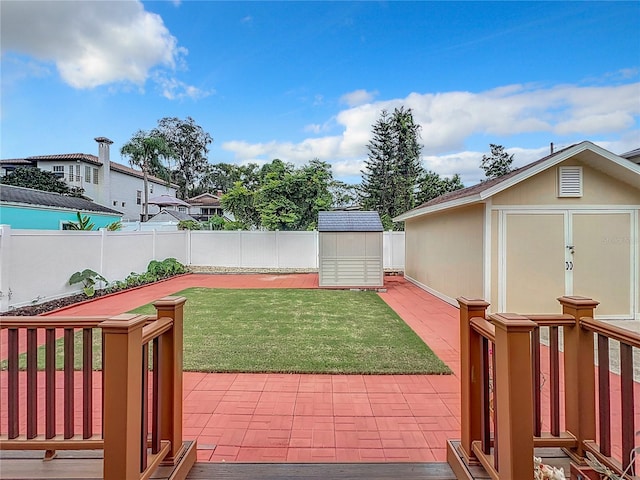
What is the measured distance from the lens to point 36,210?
12.1 meters

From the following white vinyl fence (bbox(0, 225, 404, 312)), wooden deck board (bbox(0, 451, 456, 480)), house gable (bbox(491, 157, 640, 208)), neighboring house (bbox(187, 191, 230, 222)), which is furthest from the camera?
neighboring house (bbox(187, 191, 230, 222))

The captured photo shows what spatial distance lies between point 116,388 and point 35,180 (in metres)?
24.1

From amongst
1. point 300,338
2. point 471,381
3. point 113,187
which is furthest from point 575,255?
point 113,187

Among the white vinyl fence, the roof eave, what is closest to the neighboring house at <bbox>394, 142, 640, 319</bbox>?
the roof eave

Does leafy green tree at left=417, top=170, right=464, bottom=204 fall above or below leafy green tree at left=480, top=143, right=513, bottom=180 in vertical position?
below

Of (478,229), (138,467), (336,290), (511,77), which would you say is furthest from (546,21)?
(138,467)

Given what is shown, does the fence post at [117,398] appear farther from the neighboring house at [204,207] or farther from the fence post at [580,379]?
the neighboring house at [204,207]

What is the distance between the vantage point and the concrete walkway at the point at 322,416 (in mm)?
2424

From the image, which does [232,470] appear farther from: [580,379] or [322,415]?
[580,379]

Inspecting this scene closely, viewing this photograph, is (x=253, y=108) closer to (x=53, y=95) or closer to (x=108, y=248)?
(x=53, y=95)

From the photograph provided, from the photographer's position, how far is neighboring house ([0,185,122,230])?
1118cm

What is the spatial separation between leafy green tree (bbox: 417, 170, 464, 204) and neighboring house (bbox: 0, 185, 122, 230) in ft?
59.8

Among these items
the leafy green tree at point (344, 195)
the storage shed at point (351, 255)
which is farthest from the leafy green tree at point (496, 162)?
the storage shed at point (351, 255)

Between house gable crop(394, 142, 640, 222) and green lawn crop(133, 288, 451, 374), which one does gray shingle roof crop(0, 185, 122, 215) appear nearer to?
green lawn crop(133, 288, 451, 374)
